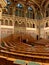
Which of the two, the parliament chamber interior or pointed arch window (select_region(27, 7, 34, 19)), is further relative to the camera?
pointed arch window (select_region(27, 7, 34, 19))

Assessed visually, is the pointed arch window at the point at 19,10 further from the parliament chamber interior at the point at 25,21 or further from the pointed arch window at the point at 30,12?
the pointed arch window at the point at 30,12

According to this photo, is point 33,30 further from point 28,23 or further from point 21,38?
point 21,38

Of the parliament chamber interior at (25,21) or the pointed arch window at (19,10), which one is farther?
the pointed arch window at (19,10)

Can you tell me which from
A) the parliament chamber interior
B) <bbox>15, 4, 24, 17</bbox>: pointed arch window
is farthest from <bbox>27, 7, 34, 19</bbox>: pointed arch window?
<bbox>15, 4, 24, 17</bbox>: pointed arch window

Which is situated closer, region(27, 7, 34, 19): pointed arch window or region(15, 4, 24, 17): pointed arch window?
region(15, 4, 24, 17): pointed arch window

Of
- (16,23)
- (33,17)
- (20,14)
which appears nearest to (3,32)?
(16,23)

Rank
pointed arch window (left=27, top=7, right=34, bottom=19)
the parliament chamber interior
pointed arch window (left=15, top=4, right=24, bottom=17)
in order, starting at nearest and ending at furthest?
the parliament chamber interior
pointed arch window (left=15, top=4, right=24, bottom=17)
pointed arch window (left=27, top=7, right=34, bottom=19)

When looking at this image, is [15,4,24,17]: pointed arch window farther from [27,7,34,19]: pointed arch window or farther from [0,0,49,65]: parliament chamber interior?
[27,7,34,19]: pointed arch window

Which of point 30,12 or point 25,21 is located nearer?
point 25,21

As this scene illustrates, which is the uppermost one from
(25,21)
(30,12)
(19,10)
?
(19,10)

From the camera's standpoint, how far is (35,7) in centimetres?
2894

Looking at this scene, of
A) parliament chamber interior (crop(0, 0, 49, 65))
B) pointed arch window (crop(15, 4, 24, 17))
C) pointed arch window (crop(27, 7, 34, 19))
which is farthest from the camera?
pointed arch window (crop(27, 7, 34, 19))

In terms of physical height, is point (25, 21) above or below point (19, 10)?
below

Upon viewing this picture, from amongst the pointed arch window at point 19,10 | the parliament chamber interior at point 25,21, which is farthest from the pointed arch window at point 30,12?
the pointed arch window at point 19,10
